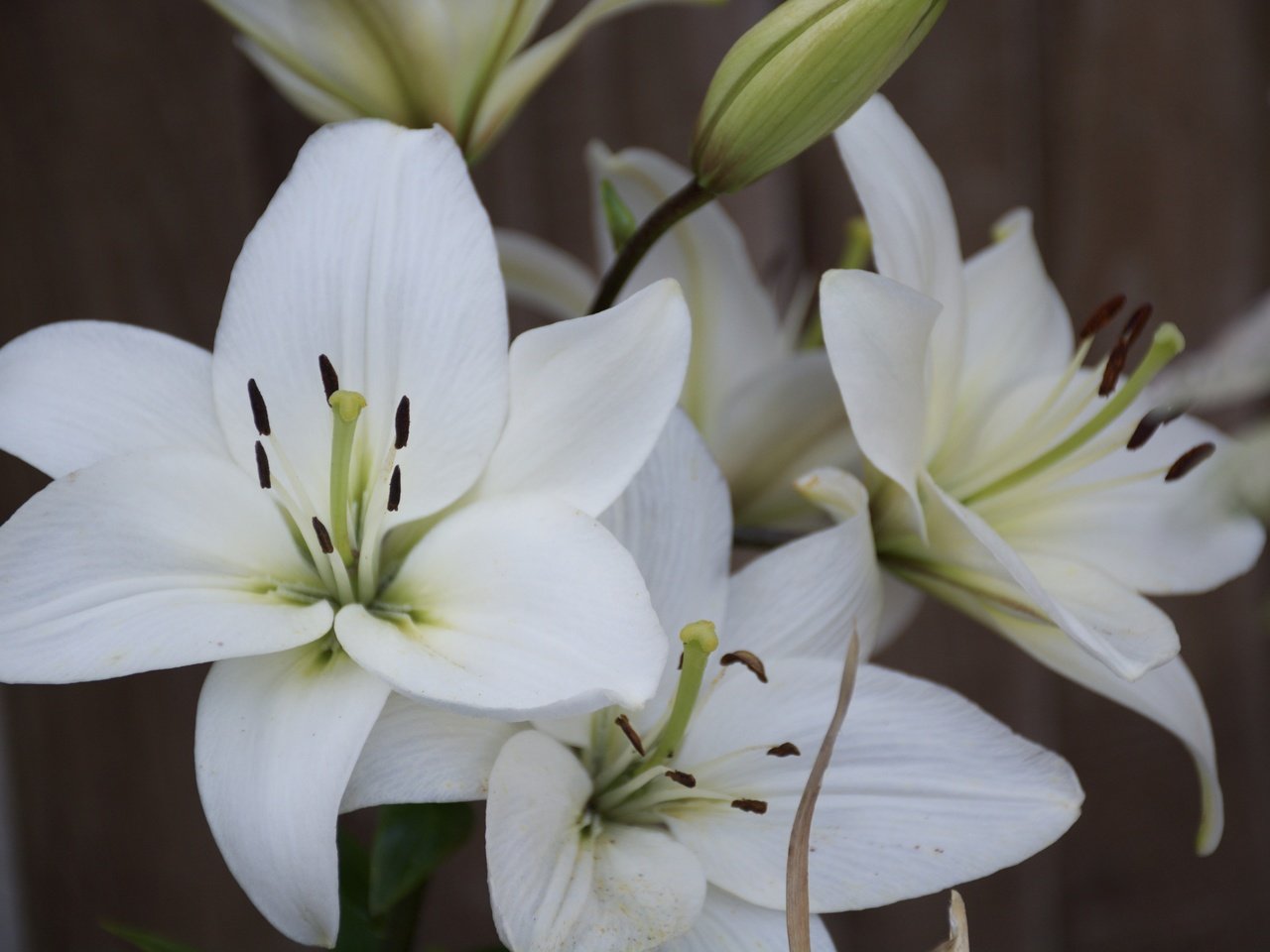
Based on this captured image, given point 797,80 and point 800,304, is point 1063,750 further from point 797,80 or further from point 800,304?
point 797,80

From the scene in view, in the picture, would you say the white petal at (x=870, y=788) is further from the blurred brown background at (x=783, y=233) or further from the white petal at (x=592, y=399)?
the blurred brown background at (x=783, y=233)

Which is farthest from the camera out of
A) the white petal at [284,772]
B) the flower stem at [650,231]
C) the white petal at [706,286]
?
the white petal at [706,286]

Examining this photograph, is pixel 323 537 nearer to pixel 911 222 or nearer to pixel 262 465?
pixel 262 465

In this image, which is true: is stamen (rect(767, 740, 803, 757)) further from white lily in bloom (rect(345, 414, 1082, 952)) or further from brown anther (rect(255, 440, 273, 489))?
brown anther (rect(255, 440, 273, 489))

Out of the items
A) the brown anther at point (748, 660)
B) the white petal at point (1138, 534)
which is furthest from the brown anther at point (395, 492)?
the white petal at point (1138, 534)

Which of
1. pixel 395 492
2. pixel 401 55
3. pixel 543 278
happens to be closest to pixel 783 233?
pixel 543 278

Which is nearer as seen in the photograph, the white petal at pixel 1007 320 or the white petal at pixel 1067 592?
the white petal at pixel 1067 592

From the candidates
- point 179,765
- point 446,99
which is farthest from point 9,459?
point 446,99
